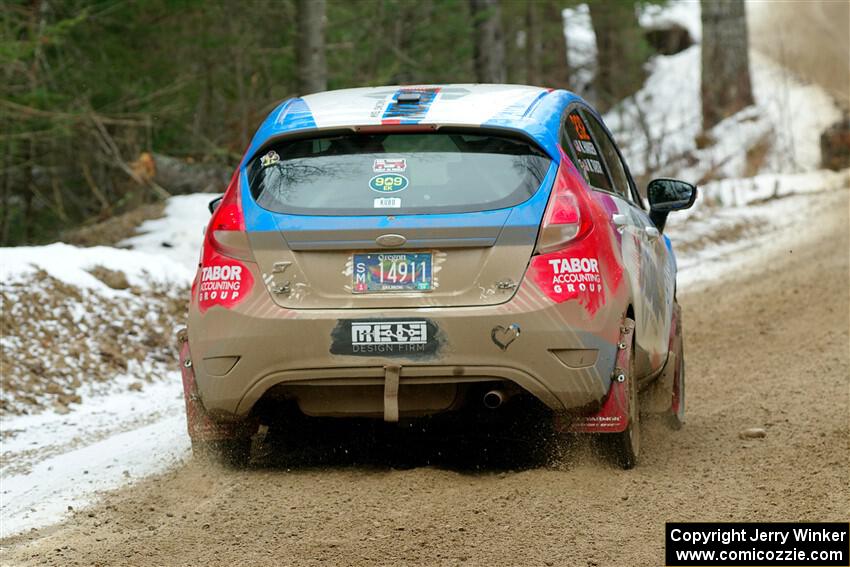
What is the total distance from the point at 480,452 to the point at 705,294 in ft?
22.0

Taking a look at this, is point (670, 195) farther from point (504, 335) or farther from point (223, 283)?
point (223, 283)

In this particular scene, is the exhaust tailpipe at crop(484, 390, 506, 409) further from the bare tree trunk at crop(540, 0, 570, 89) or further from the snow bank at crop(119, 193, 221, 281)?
the bare tree trunk at crop(540, 0, 570, 89)

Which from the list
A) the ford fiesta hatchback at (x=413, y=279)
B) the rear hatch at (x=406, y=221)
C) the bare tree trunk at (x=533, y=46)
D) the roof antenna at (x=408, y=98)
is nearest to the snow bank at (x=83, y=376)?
the ford fiesta hatchback at (x=413, y=279)

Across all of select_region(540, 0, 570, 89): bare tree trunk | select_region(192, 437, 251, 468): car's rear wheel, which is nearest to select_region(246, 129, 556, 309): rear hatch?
select_region(192, 437, 251, 468): car's rear wheel

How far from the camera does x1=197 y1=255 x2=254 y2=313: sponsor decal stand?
5.69m

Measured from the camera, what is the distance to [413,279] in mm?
5555

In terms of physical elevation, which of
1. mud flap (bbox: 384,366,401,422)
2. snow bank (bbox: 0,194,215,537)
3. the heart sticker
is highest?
the heart sticker

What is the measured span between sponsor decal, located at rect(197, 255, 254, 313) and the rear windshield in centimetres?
31

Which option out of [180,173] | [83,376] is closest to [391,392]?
[83,376]

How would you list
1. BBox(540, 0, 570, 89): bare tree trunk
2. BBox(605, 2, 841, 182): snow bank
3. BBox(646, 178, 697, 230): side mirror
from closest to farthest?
BBox(646, 178, 697, 230): side mirror, BBox(605, 2, 841, 182): snow bank, BBox(540, 0, 570, 89): bare tree trunk

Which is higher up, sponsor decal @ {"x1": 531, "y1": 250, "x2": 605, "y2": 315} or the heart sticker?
sponsor decal @ {"x1": 531, "y1": 250, "x2": 605, "y2": 315}

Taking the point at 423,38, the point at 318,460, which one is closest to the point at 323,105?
the point at 318,460

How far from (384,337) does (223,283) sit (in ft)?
2.53

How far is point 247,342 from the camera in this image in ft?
18.4
